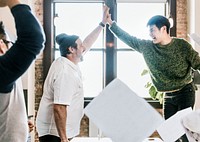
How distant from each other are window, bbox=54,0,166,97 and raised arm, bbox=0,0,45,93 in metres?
4.32

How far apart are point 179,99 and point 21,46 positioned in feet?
4.62

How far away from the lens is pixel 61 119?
215cm

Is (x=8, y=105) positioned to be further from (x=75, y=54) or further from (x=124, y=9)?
(x=124, y=9)

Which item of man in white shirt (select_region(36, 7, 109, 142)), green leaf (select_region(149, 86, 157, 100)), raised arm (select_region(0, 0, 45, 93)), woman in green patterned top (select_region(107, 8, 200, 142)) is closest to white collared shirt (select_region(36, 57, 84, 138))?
man in white shirt (select_region(36, 7, 109, 142))

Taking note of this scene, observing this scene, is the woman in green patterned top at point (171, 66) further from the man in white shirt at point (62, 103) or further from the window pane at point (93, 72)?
the window pane at point (93, 72)

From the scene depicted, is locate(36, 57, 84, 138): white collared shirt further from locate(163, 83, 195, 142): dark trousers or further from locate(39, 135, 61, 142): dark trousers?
locate(163, 83, 195, 142): dark trousers

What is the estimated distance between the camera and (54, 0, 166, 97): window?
17.4 ft

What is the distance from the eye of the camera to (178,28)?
5.27 meters

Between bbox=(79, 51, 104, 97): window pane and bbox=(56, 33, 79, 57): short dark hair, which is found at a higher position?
bbox=(56, 33, 79, 57): short dark hair

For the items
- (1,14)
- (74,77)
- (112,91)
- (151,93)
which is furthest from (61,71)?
(151,93)

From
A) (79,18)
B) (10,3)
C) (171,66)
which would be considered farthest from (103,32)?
(10,3)

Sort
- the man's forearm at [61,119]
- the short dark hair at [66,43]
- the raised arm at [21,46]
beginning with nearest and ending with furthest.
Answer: the raised arm at [21,46] → the man's forearm at [61,119] → the short dark hair at [66,43]

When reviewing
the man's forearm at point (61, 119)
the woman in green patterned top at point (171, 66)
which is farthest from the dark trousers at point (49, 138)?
the woman in green patterned top at point (171, 66)

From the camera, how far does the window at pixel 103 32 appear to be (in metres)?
5.30
